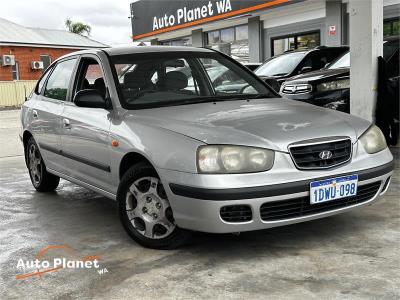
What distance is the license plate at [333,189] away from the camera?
10.9 feet

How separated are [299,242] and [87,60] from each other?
103 inches

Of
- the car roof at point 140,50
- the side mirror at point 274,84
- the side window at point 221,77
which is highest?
the car roof at point 140,50

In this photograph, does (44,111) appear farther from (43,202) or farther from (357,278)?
(357,278)

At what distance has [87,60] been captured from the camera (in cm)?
486

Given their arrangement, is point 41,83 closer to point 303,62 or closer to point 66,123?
point 66,123

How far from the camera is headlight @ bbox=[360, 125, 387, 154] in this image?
369 centimetres

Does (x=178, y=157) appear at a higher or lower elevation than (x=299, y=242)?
higher

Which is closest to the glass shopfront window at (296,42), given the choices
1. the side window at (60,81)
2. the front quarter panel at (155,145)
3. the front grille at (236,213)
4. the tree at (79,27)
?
the side window at (60,81)

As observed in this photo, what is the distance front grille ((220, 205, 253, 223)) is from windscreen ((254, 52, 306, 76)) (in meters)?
6.54

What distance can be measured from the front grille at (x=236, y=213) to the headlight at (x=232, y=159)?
23 centimetres

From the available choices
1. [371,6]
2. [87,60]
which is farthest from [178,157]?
[371,6]

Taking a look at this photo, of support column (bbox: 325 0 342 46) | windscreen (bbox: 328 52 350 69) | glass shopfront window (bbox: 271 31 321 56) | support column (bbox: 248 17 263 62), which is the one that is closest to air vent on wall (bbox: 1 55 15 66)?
support column (bbox: 248 17 263 62)

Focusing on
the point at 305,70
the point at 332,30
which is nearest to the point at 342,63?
the point at 305,70

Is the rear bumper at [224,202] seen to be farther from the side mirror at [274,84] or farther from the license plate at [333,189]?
the side mirror at [274,84]
